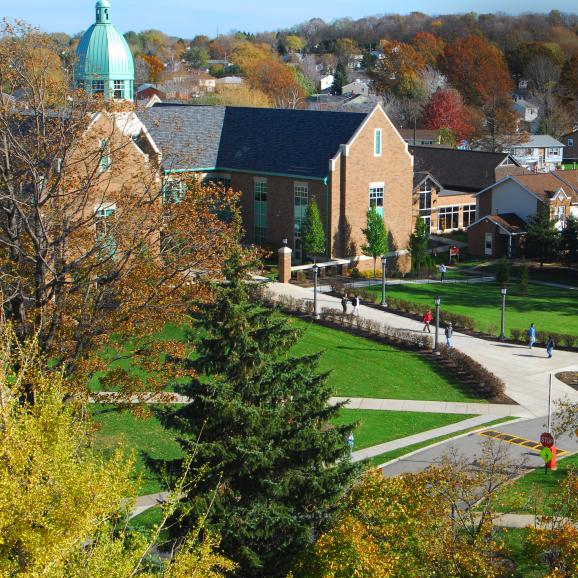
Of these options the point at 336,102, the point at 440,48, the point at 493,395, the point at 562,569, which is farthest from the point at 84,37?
the point at 440,48

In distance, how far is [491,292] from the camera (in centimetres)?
5197

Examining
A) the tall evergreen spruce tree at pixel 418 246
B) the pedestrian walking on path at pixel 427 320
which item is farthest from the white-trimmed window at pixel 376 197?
the pedestrian walking on path at pixel 427 320

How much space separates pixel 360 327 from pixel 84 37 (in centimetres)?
2387

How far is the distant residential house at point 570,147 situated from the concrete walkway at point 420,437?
82.7m

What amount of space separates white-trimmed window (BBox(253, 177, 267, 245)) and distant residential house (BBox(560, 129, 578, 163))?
6089 cm

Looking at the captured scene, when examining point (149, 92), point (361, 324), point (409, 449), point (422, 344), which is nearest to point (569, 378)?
point (422, 344)

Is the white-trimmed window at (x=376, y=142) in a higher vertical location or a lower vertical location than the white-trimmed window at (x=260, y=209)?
higher

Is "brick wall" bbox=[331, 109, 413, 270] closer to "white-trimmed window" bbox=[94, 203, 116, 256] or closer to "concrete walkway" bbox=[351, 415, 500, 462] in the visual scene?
"concrete walkway" bbox=[351, 415, 500, 462]

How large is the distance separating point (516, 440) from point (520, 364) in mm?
9118

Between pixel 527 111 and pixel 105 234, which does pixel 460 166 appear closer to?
pixel 105 234

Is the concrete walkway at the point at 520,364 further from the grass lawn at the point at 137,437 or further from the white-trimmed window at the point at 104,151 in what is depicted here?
the white-trimmed window at the point at 104,151

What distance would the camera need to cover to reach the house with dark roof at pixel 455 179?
222 ft

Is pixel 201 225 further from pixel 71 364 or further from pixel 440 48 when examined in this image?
pixel 440 48

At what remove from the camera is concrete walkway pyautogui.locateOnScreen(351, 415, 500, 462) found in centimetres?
2817
